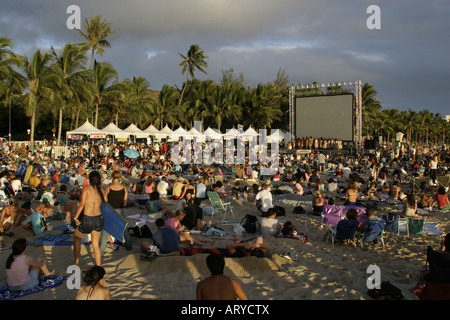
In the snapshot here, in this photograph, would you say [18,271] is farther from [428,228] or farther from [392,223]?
[428,228]

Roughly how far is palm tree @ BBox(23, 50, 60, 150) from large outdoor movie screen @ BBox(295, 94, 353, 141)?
60.5 feet

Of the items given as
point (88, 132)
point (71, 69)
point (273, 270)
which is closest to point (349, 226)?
point (273, 270)

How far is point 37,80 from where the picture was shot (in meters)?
21.8

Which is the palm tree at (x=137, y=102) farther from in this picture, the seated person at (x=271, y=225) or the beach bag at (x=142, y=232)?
the seated person at (x=271, y=225)

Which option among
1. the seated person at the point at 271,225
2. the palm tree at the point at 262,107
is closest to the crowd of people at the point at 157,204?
the seated person at the point at 271,225

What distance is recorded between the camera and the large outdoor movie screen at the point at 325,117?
25.9m

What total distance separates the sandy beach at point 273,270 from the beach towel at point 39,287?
0.08 metres

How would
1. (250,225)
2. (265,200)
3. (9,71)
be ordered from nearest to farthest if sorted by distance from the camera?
(250,225) < (265,200) < (9,71)

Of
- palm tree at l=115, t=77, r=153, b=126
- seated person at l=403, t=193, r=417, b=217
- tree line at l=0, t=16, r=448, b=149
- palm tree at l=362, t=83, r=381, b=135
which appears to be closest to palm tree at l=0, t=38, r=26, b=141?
tree line at l=0, t=16, r=448, b=149

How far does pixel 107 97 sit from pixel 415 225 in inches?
1044

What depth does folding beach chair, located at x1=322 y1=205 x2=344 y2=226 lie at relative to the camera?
7.37 m

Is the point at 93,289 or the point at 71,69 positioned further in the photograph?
the point at 71,69
